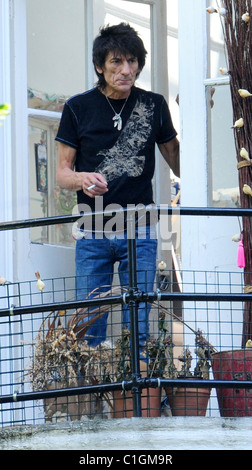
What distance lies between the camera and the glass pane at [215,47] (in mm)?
5023

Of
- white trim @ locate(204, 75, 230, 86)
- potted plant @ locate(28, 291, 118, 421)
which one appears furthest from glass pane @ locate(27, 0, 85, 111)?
potted plant @ locate(28, 291, 118, 421)

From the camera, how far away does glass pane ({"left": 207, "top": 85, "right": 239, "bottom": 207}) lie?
16.4ft

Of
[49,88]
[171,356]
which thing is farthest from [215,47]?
[171,356]

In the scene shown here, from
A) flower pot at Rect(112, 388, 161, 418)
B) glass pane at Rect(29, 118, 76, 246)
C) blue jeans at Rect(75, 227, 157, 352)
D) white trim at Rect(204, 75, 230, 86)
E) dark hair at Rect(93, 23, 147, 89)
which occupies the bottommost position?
flower pot at Rect(112, 388, 161, 418)

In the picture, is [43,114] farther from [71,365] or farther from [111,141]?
[71,365]

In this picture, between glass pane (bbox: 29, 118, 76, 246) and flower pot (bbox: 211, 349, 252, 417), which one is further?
glass pane (bbox: 29, 118, 76, 246)

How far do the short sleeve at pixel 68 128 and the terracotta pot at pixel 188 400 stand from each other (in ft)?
4.11

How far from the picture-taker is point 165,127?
4988 millimetres

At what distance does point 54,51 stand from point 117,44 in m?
0.87

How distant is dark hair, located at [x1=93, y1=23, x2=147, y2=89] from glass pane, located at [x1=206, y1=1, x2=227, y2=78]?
0.34 metres

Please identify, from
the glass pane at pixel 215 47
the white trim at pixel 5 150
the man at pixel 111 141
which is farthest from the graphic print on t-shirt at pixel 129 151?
the white trim at pixel 5 150

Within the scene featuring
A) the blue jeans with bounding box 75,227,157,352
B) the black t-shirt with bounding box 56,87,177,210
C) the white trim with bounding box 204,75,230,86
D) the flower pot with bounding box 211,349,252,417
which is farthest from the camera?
the white trim with bounding box 204,75,230,86

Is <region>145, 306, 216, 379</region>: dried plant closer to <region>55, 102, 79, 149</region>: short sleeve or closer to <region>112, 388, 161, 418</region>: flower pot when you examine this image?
<region>112, 388, 161, 418</region>: flower pot
